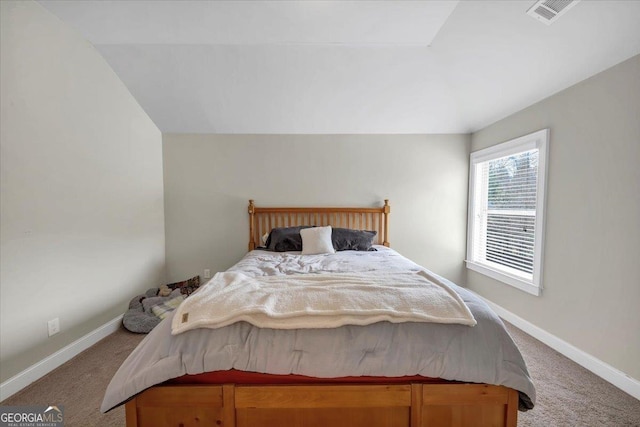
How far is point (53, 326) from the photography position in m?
1.69

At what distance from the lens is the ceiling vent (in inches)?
55.4

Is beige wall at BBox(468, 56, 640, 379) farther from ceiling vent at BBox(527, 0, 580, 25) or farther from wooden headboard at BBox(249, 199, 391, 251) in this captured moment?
wooden headboard at BBox(249, 199, 391, 251)

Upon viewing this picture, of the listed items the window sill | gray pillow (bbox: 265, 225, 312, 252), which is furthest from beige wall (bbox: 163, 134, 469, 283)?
the window sill

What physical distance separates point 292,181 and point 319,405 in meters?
2.37

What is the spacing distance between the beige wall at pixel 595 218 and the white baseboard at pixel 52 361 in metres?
3.71

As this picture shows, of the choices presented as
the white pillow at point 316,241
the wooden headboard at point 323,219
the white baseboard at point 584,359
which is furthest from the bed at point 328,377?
the wooden headboard at point 323,219

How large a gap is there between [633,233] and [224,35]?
3170 millimetres

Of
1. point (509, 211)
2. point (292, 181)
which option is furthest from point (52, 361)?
point (509, 211)

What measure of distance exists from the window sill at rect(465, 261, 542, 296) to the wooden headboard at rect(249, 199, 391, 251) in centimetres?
107

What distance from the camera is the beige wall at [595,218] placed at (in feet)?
4.89

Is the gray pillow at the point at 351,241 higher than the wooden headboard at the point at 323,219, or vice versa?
the wooden headboard at the point at 323,219

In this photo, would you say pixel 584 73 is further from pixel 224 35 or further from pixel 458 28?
pixel 224 35

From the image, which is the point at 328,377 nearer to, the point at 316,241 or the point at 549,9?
the point at 316,241

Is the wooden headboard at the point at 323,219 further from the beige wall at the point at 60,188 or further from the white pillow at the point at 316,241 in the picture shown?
the beige wall at the point at 60,188
